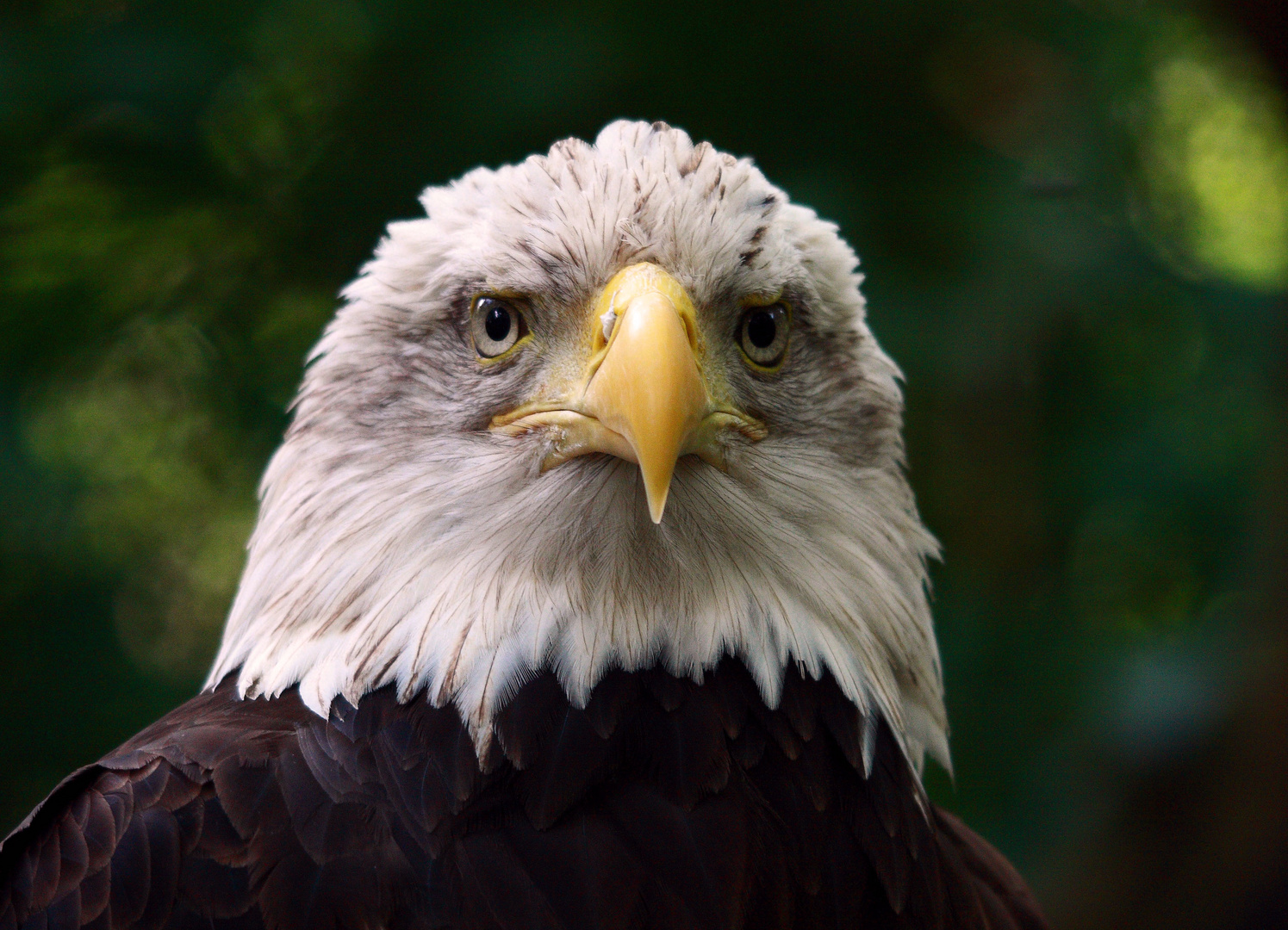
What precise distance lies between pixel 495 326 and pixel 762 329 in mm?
417

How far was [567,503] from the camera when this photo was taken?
5.80ft

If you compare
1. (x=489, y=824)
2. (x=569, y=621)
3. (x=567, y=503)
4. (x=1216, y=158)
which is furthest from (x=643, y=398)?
(x=1216, y=158)

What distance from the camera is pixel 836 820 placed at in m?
1.77

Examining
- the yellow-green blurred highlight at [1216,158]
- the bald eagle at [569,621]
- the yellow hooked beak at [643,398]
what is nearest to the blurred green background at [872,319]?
the yellow-green blurred highlight at [1216,158]

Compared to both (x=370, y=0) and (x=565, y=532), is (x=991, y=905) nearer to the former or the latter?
(x=565, y=532)

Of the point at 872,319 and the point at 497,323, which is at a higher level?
the point at 872,319

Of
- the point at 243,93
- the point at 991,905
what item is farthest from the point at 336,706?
the point at 243,93

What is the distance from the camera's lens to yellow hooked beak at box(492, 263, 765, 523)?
156cm

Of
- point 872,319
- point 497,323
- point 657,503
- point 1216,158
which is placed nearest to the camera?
point 657,503

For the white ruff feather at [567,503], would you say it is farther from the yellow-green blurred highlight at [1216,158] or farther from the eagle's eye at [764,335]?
the yellow-green blurred highlight at [1216,158]

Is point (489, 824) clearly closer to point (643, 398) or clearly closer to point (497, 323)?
point (643, 398)

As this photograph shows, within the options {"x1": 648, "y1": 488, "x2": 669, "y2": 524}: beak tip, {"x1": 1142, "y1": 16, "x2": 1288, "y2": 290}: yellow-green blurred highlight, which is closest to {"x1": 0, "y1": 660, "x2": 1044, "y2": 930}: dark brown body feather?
{"x1": 648, "y1": 488, "x2": 669, "y2": 524}: beak tip

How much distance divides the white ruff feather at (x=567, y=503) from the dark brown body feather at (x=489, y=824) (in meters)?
0.06

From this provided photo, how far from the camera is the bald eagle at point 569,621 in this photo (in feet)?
5.12
